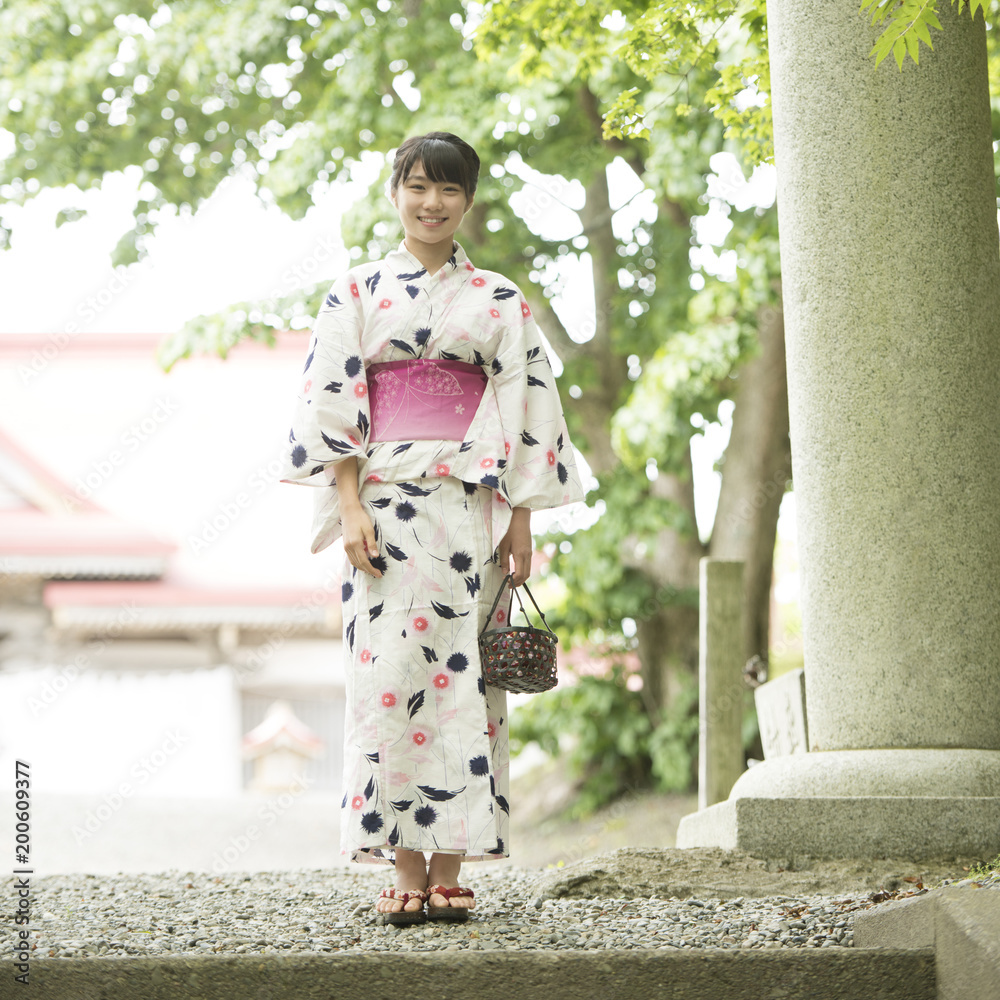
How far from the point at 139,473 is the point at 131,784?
4039 millimetres

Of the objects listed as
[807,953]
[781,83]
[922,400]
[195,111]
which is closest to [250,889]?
[807,953]

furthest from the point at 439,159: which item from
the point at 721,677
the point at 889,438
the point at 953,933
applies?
the point at 721,677

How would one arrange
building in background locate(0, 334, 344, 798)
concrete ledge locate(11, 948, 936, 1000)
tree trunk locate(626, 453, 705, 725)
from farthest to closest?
building in background locate(0, 334, 344, 798)
tree trunk locate(626, 453, 705, 725)
concrete ledge locate(11, 948, 936, 1000)

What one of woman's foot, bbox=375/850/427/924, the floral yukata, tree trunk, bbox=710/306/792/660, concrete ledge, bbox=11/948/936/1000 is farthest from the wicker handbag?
tree trunk, bbox=710/306/792/660

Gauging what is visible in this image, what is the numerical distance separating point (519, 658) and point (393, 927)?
576 mm

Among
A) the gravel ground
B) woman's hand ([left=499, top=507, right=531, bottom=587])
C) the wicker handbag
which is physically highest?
woman's hand ([left=499, top=507, right=531, bottom=587])

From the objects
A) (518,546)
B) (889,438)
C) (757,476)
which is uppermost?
(757,476)

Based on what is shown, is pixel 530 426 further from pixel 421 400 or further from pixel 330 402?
pixel 330 402

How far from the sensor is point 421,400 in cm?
255

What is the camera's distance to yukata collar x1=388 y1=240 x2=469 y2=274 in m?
2.66

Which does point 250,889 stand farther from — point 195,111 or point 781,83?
point 195,111

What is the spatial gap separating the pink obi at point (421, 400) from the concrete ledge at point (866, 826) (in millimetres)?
1257

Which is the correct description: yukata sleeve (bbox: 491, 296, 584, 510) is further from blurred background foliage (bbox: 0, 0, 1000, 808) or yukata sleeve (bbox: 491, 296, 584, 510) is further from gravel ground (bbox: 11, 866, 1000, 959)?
blurred background foliage (bbox: 0, 0, 1000, 808)

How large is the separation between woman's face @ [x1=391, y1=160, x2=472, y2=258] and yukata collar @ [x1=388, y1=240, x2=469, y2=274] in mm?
50
